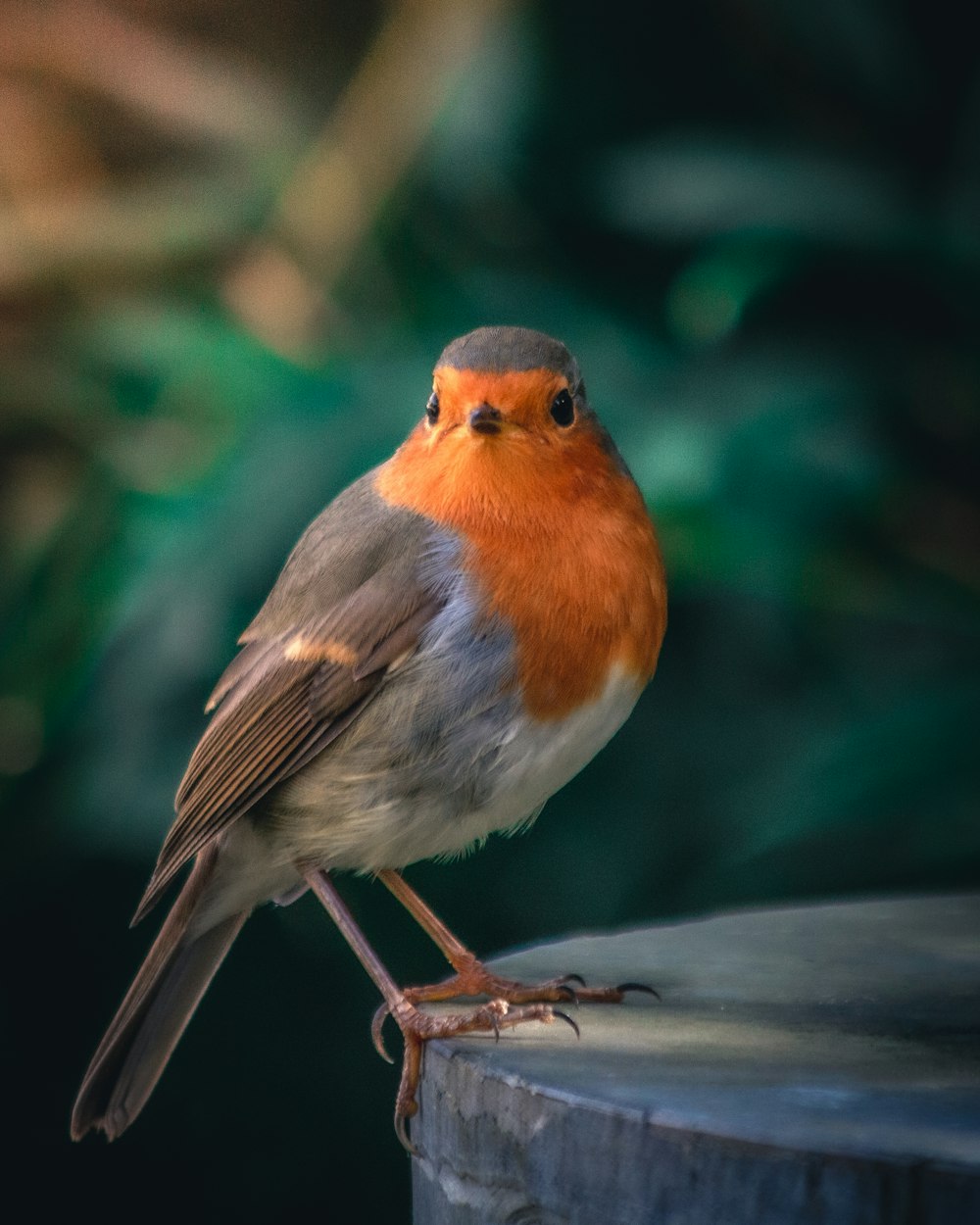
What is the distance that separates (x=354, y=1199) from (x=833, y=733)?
61.3 inches

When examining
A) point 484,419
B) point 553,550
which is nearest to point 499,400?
point 484,419

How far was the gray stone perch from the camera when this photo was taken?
1.47m

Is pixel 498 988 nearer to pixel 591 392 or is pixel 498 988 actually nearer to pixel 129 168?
pixel 591 392

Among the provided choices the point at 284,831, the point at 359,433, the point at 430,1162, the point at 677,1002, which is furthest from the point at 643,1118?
the point at 359,433

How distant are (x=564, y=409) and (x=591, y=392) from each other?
0.45 meters

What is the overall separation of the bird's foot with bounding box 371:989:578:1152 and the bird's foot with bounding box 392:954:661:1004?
0.02 metres

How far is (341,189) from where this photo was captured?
3.07 m

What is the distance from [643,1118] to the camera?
155 cm

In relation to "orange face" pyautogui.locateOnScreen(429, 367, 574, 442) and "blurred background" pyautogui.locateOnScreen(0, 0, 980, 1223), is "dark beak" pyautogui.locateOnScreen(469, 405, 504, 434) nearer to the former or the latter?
"orange face" pyautogui.locateOnScreen(429, 367, 574, 442)

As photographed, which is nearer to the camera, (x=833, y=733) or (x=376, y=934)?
(x=833, y=733)

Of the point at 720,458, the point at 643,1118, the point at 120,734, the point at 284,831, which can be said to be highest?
the point at 720,458

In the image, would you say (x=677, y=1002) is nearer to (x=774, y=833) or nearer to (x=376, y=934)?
(x=774, y=833)

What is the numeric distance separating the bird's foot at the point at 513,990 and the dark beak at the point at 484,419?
613 millimetres

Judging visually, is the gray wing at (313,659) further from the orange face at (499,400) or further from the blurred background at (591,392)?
the blurred background at (591,392)
